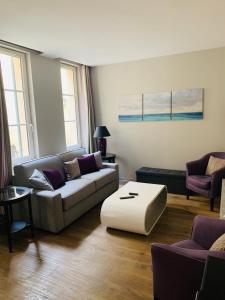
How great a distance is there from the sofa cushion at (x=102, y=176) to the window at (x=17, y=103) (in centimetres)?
108

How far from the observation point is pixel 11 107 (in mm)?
3428

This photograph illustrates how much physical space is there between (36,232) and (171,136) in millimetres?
2887

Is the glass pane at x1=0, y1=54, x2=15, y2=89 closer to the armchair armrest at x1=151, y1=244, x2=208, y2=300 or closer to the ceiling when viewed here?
the ceiling

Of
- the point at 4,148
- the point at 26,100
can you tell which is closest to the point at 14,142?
the point at 4,148

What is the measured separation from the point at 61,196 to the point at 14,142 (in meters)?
1.24

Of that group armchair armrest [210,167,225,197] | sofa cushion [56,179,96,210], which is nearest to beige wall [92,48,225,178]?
armchair armrest [210,167,225,197]

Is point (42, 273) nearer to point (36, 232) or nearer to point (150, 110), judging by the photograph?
point (36, 232)

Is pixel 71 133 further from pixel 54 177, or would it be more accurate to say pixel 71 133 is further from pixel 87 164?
pixel 54 177

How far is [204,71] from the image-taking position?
3949mm

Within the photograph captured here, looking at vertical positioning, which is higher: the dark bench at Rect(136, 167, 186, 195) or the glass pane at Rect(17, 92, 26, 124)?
the glass pane at Rect(17, 92, 26, 124)

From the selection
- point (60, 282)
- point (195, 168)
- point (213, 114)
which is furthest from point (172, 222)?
point (213, 114)

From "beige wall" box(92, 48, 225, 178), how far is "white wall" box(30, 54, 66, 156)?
3.59 feet

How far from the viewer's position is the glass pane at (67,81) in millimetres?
4543

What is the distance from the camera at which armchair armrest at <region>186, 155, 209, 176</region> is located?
3.81m
